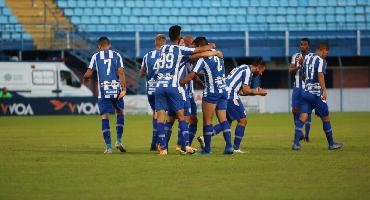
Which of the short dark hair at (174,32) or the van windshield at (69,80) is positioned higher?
the short dark hair at (174,32)

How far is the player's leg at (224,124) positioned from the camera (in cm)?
1648

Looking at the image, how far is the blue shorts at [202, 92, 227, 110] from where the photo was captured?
53.9ft

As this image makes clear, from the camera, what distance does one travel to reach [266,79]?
43.1m

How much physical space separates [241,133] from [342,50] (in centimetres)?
2543

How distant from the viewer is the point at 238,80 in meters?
17.2

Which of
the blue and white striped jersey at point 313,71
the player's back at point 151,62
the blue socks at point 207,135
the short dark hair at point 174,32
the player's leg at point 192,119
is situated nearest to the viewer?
the short dark hair at point 174,32

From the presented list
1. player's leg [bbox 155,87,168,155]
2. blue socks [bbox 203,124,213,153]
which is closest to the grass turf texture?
player's leg [bbox 155,87,168,155]

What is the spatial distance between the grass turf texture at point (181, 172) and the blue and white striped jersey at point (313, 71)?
1037 mm

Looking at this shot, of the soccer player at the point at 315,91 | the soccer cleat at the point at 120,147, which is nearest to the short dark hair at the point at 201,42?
the soccer cleat at the point at 120,147

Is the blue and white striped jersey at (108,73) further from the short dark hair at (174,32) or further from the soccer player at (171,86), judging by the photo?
the short dark hair at (174,32)

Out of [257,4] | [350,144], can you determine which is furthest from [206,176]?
[257,4]

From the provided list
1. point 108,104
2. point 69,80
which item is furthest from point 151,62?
point 69,80

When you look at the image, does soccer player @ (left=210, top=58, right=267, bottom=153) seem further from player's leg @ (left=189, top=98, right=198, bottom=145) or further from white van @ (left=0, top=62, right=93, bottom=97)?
white van @ (left=0, top=62, right=93, bottom=97)

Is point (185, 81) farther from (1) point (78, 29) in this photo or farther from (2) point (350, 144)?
(1) point (78, 29)
